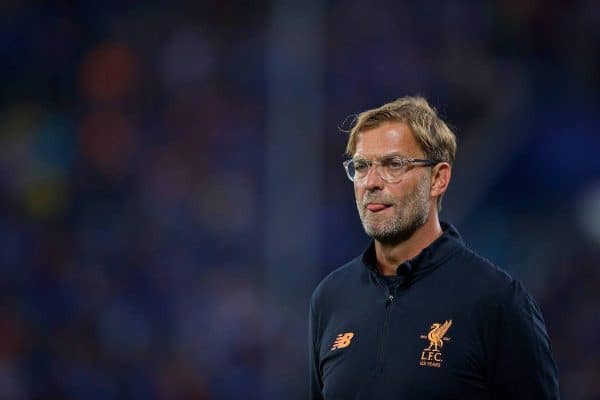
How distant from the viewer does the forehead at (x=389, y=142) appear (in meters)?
2.57

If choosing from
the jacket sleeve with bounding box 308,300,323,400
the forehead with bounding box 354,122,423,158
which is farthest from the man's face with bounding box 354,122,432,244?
the jacket sleeve with bounding box 308,300,323,400

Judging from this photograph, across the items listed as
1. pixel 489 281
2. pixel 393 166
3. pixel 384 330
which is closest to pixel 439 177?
pixel 393 166

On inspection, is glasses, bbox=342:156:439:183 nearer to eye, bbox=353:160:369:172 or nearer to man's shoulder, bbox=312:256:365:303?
eye, bbox=353:160:369:172

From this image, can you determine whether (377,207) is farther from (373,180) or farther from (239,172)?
(239,172)

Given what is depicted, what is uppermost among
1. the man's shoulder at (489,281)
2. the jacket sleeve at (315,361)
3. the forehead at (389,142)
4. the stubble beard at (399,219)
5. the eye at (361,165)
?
the forehead at (389,142)

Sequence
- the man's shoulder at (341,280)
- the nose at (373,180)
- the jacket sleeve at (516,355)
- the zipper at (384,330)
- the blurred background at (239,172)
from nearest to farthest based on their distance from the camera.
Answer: the jacket sleeve at (516,355), the zipper at (384,330), the nose at (373,180), the man's shoulder at (341,280), the blurred background at (239,172)

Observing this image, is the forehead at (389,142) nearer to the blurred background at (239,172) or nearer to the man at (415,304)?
the man at (415,304)

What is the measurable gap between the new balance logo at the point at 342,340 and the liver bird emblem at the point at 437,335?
0.83 ft

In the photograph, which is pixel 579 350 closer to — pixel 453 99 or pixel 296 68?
pixel 453 99

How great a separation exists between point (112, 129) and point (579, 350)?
12.7 ft

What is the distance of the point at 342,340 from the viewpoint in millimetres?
2582

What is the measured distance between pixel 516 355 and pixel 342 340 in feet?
1.68

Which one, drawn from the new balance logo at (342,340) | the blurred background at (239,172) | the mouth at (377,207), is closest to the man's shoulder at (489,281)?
the mouth at (377,207)

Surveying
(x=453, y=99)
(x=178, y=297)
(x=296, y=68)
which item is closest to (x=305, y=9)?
(x=296, y=68)
